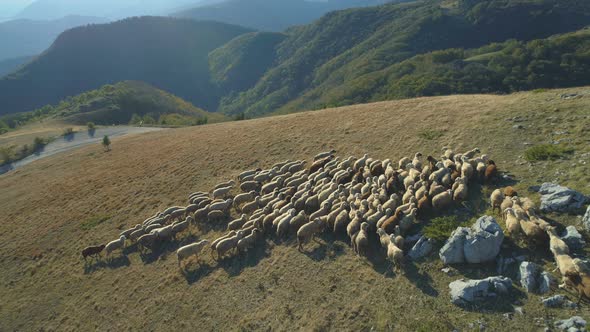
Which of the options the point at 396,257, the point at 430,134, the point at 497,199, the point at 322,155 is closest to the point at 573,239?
the point at 497,199

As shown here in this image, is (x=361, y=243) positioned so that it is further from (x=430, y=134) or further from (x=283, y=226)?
(x=430, y=134)

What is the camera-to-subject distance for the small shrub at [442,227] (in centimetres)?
1421

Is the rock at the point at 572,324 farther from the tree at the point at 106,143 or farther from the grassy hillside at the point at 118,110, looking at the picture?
the grassy hillside at the point at 118,110

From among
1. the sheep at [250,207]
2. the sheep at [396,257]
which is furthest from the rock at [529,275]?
the sheep at [250,207]

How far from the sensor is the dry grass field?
12625 millimetres

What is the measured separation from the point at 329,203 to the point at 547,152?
1091 centimetres

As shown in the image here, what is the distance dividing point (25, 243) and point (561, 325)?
31413 mm

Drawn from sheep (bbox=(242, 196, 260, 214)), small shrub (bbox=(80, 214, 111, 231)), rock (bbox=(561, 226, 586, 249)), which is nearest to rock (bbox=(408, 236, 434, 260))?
rock (bbox=(561, 226, 586, 249))

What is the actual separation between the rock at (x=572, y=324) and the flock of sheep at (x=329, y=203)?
5.16 metres

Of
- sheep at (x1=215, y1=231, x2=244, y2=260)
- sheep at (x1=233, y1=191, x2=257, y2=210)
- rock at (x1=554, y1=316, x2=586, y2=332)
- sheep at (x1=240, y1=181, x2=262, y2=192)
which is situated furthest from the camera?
sheep at (x1=240, y1=181, x2=262, y2=192)

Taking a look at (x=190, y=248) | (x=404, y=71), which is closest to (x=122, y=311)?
(x=190, y=248)

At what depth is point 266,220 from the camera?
18922mm

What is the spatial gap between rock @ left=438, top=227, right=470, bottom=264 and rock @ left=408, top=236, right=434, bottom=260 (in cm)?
65

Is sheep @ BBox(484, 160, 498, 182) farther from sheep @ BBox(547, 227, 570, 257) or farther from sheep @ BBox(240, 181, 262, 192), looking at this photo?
sheep @ BBox(240, 181, 262, 192)
